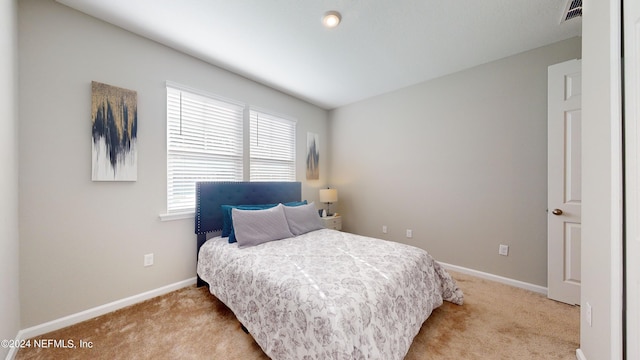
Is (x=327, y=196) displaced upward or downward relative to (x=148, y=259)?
upward

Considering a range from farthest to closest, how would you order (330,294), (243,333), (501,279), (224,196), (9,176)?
(224,196) < (501,279) < (243,333) < (9,176) < (330,294)

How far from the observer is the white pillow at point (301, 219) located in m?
2.67

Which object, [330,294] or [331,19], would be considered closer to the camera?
[330,294]

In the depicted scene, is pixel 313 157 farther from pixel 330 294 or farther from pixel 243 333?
pixel 330 294

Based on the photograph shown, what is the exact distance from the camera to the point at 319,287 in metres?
1.38

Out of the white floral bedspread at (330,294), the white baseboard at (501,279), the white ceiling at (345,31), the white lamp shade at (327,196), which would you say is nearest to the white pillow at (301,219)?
the white floral bedspread at (330,294)

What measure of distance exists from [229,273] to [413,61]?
3.02 meters

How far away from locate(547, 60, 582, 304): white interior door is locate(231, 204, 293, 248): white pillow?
2.70m

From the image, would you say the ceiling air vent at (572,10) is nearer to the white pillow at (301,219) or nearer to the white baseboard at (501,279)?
the white baseboard at (501,279)

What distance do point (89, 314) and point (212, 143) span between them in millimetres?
1940

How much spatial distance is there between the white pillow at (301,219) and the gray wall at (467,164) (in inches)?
51.8

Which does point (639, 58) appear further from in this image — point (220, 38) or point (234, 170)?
point (234, 170)

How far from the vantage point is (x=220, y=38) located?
224 centimetres

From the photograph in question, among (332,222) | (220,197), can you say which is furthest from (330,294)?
(332,222)
